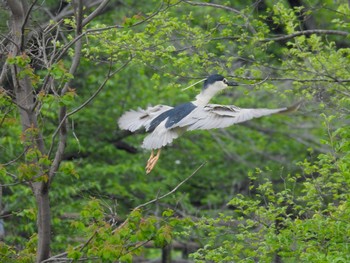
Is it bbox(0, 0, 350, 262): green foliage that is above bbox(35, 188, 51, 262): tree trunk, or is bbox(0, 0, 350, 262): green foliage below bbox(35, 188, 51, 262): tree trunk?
below

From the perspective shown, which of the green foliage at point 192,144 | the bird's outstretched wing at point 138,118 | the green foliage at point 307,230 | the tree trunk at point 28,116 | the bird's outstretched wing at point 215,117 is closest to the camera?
the tree trunk at point 28,116

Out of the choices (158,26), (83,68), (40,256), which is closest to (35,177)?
(40,256)

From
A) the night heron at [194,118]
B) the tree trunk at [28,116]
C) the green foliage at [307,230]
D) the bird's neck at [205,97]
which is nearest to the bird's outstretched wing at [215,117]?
the night heron at [194,118]

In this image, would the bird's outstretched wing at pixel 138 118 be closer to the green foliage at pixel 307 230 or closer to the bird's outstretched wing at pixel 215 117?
the bird's outstretched wing at pixel 215 117

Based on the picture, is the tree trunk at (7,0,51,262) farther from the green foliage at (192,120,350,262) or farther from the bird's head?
the bird's head

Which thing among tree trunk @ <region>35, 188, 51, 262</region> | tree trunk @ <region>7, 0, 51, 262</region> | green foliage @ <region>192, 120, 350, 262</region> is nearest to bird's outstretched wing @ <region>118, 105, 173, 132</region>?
green foliage @ <region>192, 120, 350, 262</region>

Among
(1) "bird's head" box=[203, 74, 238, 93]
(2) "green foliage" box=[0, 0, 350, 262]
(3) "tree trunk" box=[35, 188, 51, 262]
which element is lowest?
(2) "green foliage" box=[0, 0, 350, 262]

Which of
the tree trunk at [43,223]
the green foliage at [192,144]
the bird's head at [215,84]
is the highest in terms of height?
the tree trunk at [43,223]

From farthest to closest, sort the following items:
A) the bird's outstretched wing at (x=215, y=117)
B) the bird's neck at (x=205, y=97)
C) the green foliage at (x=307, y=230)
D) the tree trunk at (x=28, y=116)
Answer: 1. the bird's neck at (x=205, y=97)
2. the bird's outstretched wing at (x=215, y=117)
3. the green foliage at (x=307, y=230)
4. the tree trunk at (x=28, y=116)

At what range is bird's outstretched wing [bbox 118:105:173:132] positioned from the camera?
354 inches

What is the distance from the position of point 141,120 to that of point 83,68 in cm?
633

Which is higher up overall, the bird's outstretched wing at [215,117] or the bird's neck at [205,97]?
the bird's outstretched wing at [215,117]

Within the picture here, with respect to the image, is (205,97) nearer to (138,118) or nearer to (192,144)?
(138,118)

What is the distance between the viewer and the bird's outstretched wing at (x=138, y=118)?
9.00 meters
